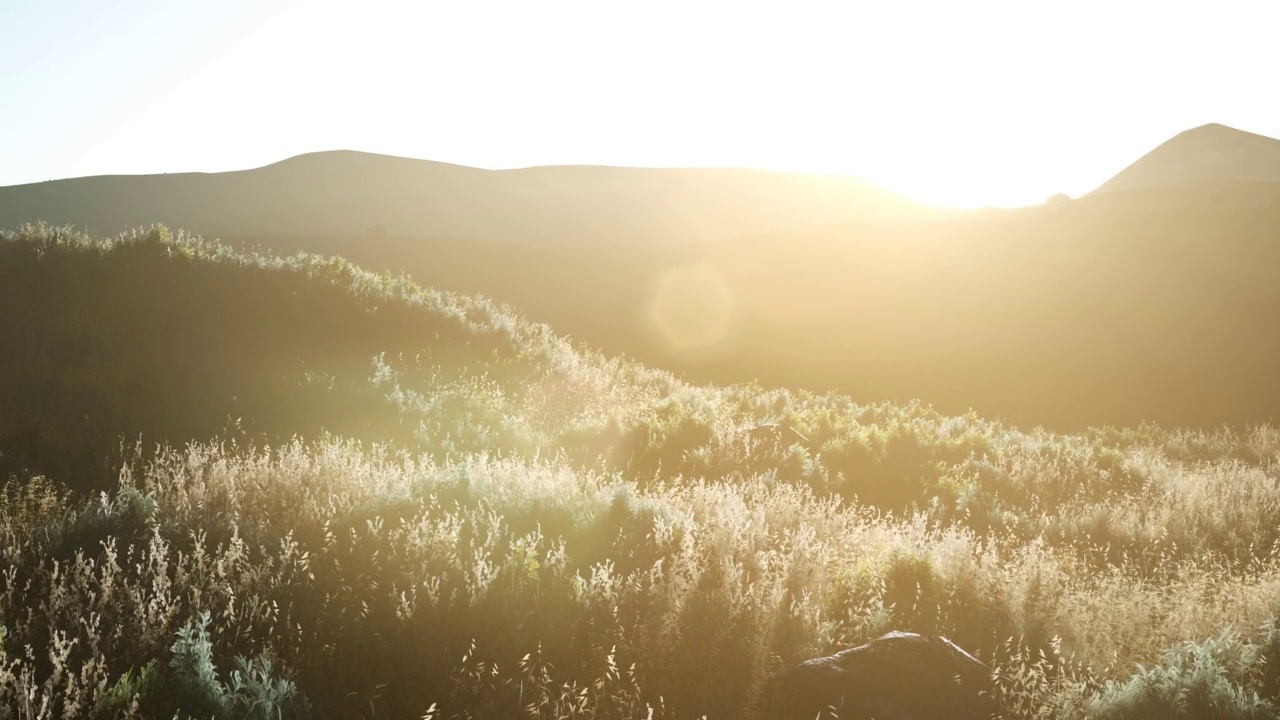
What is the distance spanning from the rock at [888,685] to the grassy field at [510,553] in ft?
0.57

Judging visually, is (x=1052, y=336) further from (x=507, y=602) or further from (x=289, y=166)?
(x=289, y=166)

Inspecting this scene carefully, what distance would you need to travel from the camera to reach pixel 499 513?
597cm

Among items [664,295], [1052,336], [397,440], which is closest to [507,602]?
[397,440]

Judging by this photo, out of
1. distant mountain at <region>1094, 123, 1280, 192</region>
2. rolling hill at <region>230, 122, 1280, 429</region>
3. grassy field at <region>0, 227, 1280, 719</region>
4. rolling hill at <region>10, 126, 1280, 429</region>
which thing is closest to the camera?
grassy field at <region>0, 227, 1280, 719</region>

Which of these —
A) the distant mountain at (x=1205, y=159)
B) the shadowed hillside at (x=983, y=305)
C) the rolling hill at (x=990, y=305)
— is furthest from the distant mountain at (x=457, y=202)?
the shadowed hillside at (x=983, y=305)

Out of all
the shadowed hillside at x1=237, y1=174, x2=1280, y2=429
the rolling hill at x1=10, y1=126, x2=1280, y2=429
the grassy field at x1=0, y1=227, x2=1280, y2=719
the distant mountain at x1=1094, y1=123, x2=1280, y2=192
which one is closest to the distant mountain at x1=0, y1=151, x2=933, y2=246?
the rolling hill at x1=10, y1=126, x2=1280, y2=429

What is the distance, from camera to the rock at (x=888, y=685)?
3.88 metres

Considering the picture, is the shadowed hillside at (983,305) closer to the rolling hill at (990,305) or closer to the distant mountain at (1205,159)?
the rolling hill at (990,305)

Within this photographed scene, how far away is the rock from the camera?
12.7ft

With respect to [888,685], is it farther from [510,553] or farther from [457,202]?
[457,202]

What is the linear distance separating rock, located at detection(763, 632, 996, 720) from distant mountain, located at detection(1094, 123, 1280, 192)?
91014 mm

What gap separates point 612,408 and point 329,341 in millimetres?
5788

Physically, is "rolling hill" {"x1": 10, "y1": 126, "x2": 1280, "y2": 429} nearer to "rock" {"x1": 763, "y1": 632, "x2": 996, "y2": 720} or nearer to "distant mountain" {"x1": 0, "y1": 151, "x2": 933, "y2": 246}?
"rock" {"x1": 763, "y1": 632, "x2": 996, "y2": 720}

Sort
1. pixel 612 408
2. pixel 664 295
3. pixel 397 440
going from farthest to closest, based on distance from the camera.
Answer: pixel 664 295, pixel 612 408, pixel 397 440
